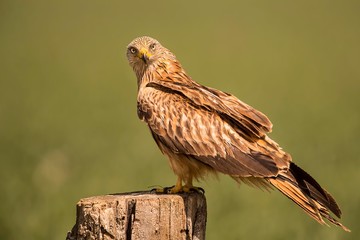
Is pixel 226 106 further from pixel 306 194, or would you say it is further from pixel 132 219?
pixel 132 219

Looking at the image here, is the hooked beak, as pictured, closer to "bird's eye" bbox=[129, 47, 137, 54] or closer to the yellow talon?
"bird's eye" bbox=[129, 47, 137, 54]

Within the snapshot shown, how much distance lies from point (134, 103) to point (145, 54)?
931cm

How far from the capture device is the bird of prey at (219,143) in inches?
265

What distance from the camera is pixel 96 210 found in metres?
5.86

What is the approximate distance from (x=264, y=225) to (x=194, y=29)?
2129cm

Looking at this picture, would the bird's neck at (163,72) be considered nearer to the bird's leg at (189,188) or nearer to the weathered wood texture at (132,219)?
the bird's leg at (189,188)

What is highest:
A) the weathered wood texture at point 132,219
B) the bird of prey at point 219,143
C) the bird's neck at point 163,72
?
the bird's neck at point 163,72

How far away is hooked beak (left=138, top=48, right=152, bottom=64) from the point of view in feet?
27.5

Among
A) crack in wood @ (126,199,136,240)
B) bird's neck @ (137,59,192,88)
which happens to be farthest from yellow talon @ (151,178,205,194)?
bird's neck @ (137,59,192,88)

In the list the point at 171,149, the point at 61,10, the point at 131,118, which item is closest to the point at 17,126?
the point at 131,118

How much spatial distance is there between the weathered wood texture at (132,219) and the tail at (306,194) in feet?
3.20

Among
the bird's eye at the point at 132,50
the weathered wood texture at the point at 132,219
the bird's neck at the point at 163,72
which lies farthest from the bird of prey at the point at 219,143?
the bird's eye at the point at 132,50

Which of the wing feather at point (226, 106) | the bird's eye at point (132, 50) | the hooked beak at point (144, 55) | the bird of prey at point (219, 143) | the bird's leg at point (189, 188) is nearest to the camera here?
the bird of prey at point (219, 143)

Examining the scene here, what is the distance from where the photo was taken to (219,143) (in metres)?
7.06
